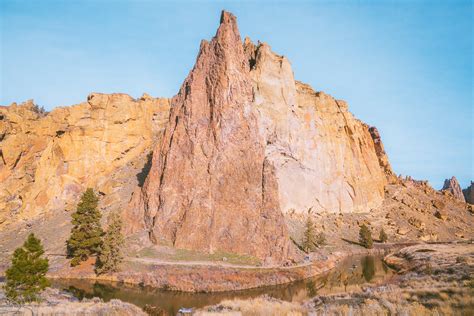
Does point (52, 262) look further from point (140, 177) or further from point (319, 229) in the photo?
point (319, 229)

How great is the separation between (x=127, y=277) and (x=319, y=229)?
167ft

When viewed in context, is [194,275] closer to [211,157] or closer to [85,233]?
[85,233]

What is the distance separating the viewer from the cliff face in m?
75.4

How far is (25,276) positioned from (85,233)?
927 inches

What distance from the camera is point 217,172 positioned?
180 feet

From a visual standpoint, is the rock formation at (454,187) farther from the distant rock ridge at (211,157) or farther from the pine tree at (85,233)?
the pine tree at (85,233)

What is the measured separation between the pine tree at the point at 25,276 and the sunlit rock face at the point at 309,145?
182 feet

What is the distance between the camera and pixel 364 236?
261 feet

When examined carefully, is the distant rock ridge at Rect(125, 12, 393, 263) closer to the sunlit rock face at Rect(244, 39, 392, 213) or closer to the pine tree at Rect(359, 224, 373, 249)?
the sunlit rock face at Rect(244, 39, 392, 213)

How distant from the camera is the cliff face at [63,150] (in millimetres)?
75375

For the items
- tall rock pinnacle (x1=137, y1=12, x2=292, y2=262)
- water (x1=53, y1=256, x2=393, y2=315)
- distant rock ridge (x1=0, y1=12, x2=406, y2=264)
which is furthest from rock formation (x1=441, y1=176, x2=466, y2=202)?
tall rock pinnacle (x1=137, y1=12, x2=292, y2=262)

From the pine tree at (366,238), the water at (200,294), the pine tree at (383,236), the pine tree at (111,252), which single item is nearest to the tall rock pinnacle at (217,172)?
the pine tree at (111,252)

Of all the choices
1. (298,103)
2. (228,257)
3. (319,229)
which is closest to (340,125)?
(298,103)

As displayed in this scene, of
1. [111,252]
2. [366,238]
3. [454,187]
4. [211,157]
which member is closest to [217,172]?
[211,157]
